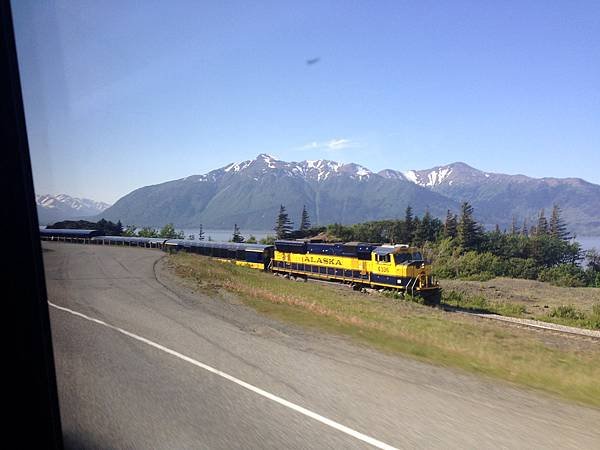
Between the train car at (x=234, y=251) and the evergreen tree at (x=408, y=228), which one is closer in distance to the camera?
the train car at (x=234, y=251)

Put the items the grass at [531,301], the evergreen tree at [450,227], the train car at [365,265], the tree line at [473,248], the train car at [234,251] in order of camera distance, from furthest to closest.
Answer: the evergreen tree at [450,227] < the tree line at [473,248] < the train car at [234,251] < the train car at [365,265] < the grass at [531,301]

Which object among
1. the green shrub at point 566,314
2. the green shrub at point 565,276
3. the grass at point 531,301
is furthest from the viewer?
the green shrub at point 565,276

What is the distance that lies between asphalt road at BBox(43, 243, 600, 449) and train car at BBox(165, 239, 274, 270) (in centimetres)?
3641

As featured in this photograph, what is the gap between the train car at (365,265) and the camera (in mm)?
32156

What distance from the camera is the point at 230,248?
5238 centimetres

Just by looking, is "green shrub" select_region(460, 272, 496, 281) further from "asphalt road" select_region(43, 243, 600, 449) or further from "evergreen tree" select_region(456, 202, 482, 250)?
"asphalt road" select_region(43, 243, 600, 449)

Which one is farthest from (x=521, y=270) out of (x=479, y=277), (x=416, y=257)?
(x=416, y=257)

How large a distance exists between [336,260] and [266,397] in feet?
106

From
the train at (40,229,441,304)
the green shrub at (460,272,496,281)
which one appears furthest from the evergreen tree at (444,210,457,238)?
the train at (40,229,441,304)

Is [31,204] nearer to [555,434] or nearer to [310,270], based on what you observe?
[555,434]

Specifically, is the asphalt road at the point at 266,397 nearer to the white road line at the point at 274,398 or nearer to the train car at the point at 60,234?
the white road line at the point at 274,398

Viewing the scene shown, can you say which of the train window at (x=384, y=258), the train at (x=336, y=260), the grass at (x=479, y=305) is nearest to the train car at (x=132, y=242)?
the train at (x=336, y=260)

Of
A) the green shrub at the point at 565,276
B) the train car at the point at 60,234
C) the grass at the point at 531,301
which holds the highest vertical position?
the train car at the point at 60,234

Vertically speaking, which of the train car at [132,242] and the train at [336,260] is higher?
the train car at [132,242]
